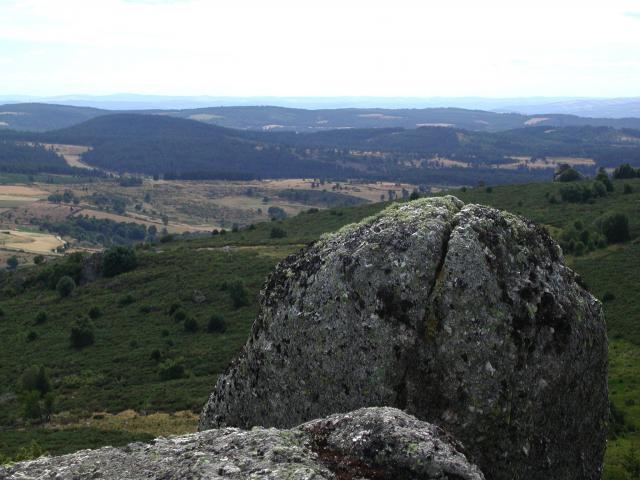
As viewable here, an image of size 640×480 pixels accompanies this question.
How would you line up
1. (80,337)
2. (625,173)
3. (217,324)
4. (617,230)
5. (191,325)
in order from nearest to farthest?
(80,337), (217,324), (191,325), (617,230), (625,173)

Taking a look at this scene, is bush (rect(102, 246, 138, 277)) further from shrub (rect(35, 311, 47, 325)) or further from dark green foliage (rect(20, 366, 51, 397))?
dark green foliage (rect(20, 366, 51, 397))

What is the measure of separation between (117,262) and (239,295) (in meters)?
25.2

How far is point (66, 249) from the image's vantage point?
19388 centimetres

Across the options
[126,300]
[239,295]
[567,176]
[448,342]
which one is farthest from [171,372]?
[567,176]

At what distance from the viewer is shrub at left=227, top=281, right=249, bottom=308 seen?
68438 mm

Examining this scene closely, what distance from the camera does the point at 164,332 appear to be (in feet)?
209

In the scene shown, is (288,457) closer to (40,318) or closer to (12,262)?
(40,318)

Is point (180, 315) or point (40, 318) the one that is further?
point (40, 318)

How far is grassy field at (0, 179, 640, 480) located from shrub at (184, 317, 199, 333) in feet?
2.39

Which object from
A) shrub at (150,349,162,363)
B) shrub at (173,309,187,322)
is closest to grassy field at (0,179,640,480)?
A: shrub at (150,349,162,363)

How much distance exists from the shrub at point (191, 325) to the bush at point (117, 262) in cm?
2479

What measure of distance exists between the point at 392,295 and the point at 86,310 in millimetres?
66480

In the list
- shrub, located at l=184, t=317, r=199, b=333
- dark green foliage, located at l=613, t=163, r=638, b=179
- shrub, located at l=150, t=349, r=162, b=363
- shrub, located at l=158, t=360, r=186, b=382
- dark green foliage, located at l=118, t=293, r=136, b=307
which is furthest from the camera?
dark green foliage, located at l=613, t=163, r=638, b=179

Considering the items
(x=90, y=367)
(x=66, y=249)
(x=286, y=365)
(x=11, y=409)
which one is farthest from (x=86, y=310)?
(x=66, y=249)
